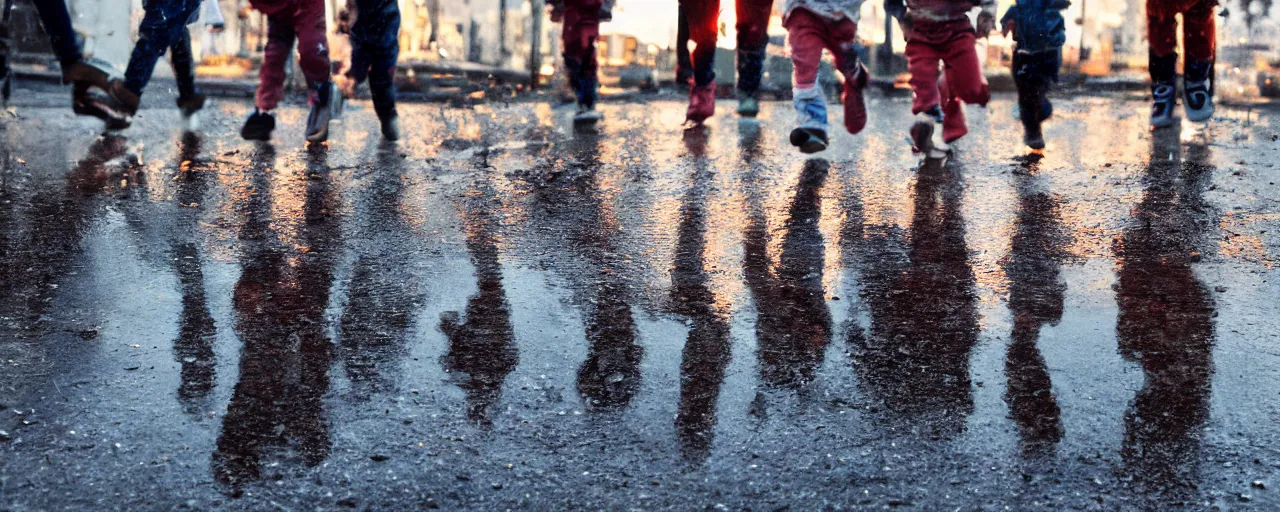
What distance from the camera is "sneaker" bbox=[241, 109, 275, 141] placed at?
7.46 meters

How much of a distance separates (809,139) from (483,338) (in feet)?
11.2

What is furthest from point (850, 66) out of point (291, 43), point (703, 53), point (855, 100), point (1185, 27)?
point (291, 43)

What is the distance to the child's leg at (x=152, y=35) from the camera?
7414 millimetres

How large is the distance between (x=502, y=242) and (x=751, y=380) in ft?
6.01

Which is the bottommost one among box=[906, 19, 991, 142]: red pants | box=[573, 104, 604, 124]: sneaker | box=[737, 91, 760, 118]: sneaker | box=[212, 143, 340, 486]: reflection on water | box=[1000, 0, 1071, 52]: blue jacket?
box=[212, 143, 340, 486]: reflection on water

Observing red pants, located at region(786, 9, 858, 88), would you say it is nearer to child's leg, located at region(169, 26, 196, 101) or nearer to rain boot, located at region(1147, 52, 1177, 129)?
rain boot, located at region(1147, 52, 1177, 129)

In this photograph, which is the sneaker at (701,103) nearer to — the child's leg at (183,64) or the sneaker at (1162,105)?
the sneaker at (1162,105)

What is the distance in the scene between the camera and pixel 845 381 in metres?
3.22

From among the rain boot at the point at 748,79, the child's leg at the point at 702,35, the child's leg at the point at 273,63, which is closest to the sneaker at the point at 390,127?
the child's leg at the point at 273,63

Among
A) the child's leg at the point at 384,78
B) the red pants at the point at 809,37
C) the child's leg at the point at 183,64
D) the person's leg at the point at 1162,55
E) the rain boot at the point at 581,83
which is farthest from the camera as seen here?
the rain boot at the point at 581,83

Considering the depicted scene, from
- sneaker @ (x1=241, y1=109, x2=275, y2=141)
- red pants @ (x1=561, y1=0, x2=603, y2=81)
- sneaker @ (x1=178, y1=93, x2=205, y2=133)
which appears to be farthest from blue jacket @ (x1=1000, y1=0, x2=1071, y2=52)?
sneaker @ (x1=178, y1=93, x2=205, y2=133)

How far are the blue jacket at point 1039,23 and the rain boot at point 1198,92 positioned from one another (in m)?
1.13

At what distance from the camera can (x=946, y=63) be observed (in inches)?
275

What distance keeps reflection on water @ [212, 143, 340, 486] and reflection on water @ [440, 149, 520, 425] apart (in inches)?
11.8
